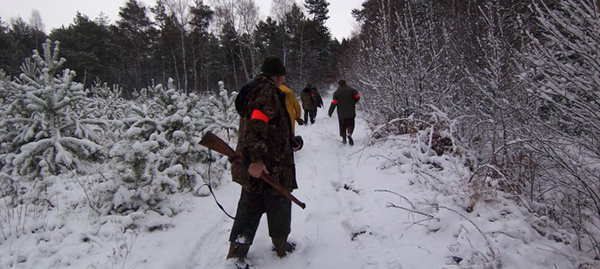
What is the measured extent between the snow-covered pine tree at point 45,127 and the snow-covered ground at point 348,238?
1.89 metres

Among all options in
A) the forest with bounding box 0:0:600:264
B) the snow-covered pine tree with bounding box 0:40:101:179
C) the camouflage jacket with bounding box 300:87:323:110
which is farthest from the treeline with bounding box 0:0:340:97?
the snow-covered pine tree with bounding box 0:40:101:179

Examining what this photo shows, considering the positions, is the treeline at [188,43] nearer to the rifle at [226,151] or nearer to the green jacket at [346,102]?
the green jacket at [346,102]

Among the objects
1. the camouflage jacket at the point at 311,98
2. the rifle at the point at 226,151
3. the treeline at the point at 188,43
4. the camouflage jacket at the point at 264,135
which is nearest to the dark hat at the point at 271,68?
the camouflage jacket at the point at 264,135

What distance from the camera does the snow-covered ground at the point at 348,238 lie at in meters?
2.50

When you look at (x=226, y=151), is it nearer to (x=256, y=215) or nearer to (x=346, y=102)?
(x=256, y=215)

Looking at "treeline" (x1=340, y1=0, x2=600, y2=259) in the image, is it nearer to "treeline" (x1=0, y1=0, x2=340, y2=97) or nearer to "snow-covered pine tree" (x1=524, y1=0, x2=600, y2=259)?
"snow-covered pine tree" (x1=524, y1=0, x2=600, y2=259)

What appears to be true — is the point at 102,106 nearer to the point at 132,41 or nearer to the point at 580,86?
the point at 580,86

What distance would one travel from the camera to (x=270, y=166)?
100 inches

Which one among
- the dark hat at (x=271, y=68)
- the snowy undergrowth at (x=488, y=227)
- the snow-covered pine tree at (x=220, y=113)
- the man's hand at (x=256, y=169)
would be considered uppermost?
the dark hat at (x=271, y=68)

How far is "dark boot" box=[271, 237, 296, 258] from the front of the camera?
8.95 feet

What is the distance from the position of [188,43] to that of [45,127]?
82.4 ft

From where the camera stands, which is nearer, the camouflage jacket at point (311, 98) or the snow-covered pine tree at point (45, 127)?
the snow-covered pine tree at point (45, 127)

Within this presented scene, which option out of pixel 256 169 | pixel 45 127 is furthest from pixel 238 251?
pixel 45 127

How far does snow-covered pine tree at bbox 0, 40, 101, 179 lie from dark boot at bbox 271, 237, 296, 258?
13.4 feet
